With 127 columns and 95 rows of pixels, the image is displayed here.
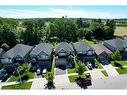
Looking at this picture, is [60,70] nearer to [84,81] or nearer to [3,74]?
[84,81]

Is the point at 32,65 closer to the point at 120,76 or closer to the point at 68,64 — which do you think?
the point at 68,64

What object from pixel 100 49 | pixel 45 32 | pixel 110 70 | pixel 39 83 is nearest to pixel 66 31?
pixel 45 32

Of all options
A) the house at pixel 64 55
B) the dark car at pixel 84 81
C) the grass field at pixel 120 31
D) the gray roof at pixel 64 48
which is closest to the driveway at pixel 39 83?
the dark car at pixel 84 81

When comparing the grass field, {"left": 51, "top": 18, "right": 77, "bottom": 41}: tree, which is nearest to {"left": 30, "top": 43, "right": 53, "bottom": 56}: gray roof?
{"left": 51, "top": 18, "right": 77, "bottom": 41}: tree

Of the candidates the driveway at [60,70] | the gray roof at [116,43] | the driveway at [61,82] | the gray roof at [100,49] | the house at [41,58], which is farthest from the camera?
the gray roof at [116,43]

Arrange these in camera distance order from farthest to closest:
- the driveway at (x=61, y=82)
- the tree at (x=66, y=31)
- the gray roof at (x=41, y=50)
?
the tree at (x=66, y=31)
the gray roof at (x=41, y=50)
the driveway at (x=61, y=82)

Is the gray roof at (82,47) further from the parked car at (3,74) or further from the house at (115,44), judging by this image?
the parked car at (3,74)
